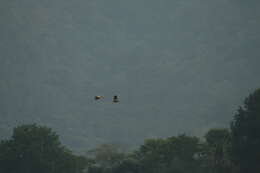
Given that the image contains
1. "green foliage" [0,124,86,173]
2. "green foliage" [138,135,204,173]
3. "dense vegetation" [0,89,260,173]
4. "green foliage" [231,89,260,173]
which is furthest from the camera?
"green foliage" [138,135,204,173]

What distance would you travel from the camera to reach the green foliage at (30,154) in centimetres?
6581

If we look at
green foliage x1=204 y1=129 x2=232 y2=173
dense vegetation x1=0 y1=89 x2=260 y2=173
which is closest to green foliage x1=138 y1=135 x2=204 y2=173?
dense vegetation x1=0 y1=89 x2=260 y2=173

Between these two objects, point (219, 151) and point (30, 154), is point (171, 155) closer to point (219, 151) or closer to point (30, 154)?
point (219, 151)

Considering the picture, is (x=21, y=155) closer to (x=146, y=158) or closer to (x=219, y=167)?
(x=146, y=158)

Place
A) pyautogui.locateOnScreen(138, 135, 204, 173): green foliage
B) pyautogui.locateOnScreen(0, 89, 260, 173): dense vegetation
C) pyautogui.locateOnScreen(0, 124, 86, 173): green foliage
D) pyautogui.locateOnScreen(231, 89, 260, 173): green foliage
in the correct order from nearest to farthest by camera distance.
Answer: pyautogui.locateOnScreen(231, 89, 260, 173): green foliage → pyautogui.locateOnScreen(0, 89, 260, 173): dense vegetation → pyautogui.locateOnScreen(0, 124, 86, 173): green foliage → pyautogui.locateOnScreen(138, 135, 204, 173): green foliage

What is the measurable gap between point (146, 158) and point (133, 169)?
1290cm

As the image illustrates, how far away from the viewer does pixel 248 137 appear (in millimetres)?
51406

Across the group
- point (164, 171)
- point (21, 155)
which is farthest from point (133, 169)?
point (21, 155)

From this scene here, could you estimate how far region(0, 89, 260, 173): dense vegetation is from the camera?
51.2m

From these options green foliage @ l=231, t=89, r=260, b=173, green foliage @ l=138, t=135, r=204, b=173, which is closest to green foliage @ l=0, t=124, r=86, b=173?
green foliage @ l=138, t=135, r=204, b=173

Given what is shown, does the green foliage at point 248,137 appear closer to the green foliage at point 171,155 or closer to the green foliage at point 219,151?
the green foliage at point 219,151

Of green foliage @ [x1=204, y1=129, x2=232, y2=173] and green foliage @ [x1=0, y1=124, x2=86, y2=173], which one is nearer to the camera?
green foliage @ [x1=204, y1=129, x2=232, y2=173]

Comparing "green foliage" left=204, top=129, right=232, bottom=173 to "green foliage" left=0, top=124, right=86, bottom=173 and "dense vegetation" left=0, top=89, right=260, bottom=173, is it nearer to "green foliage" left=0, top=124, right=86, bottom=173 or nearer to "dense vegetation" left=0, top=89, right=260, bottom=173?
"dense vegetation" left=0, top=89, right=260, bottom=173

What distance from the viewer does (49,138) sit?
7144 cm
